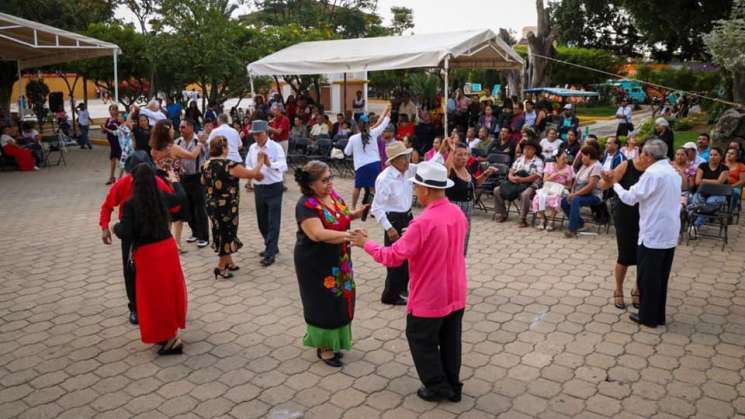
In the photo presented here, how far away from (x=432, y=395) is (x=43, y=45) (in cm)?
1502

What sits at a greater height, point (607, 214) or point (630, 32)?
point (630, 32)

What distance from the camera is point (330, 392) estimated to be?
14.0 ft

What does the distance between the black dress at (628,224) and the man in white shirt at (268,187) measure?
137 inches

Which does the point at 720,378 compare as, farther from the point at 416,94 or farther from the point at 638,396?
the point at 416,94

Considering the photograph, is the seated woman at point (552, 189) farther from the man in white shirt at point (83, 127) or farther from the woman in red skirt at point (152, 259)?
the man in white shirt at point (83, 127)

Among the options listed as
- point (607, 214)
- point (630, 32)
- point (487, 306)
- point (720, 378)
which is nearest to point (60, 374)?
point (487, 306)

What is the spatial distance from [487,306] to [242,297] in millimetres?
2362

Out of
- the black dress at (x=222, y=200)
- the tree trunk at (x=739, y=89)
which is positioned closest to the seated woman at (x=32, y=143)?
the black dress at (x=222, y=200)

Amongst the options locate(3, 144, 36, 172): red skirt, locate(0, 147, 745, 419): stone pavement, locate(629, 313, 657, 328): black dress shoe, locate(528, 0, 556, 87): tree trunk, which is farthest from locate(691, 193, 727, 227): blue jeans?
locate(528, 0, 556, 87): tree trunk

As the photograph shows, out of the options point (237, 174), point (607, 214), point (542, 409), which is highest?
point (237, 174)

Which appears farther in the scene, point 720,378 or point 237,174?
point 237,174

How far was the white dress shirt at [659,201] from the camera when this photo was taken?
492 cm

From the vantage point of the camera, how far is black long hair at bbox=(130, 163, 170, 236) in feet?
14.6

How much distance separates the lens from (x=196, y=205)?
7676 millimetres
